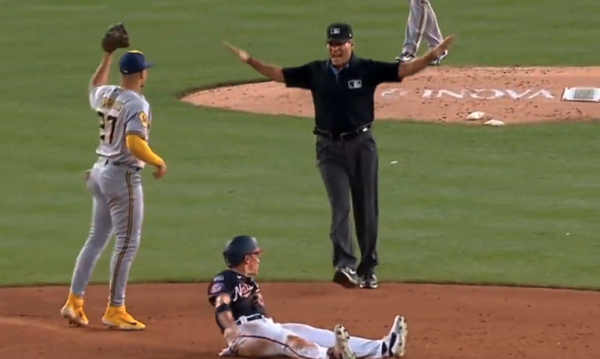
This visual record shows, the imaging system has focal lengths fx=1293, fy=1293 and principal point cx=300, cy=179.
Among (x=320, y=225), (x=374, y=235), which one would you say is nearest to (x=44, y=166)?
(x=320, y=225)

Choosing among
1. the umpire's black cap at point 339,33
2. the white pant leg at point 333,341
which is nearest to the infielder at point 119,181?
the white pant leg at point 333,341

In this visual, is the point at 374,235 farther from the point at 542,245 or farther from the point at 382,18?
the point at 382,18

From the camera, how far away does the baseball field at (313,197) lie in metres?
8.78

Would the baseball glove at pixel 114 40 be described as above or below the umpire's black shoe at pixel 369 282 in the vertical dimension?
above

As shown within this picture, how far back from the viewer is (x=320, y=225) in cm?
1214

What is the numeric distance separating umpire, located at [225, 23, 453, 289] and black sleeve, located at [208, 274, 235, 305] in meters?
2.47

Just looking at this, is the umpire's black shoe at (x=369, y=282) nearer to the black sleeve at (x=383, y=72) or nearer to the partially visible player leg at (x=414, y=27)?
the black sleeve at (x=383, y=72)

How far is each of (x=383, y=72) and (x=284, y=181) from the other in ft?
14.1

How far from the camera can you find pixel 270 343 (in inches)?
294

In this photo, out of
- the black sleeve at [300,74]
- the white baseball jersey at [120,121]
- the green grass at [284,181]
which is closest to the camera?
the white baseball jersey at [120,121]

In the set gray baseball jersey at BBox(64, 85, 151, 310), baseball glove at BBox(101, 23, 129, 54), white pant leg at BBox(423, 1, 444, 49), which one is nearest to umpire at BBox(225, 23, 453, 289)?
baseball glove at BBox(101, 23, 129, 54)

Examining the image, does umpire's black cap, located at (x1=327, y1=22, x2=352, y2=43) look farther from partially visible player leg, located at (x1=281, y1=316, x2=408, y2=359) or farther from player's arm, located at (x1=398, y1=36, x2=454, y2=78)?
partially visible player leg, located at (x1=281, y1=316, x2=408, y2=359)

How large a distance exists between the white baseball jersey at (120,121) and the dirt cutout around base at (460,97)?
921 cm

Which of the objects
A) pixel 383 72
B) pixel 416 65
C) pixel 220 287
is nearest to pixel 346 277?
pixel 383 72
